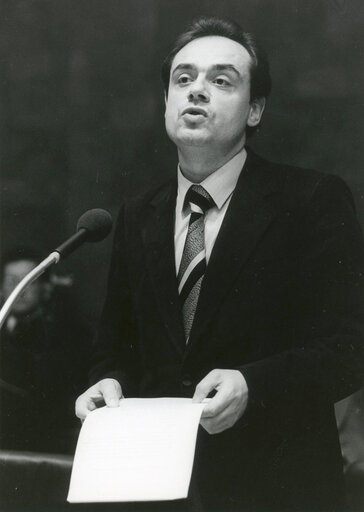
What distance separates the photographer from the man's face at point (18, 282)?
2.25 m

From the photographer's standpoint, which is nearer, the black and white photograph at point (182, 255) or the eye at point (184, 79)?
the black and white photograph at point (182, 255)

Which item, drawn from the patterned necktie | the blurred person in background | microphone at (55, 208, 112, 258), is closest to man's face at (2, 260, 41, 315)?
the blurred person in background

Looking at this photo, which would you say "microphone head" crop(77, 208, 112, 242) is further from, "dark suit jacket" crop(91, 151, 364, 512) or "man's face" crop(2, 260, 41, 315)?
"man's face" crop(2, 260, 41, 315)

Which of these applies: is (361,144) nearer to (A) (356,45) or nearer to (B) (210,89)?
(A) (356,45)

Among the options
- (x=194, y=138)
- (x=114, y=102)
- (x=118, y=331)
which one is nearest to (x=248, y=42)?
(x=194, y=138)

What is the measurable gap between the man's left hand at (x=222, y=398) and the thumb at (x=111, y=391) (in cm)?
19

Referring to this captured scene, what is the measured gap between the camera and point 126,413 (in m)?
1.74

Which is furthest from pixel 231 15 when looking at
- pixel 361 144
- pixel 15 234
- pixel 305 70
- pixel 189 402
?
pixel 189 402

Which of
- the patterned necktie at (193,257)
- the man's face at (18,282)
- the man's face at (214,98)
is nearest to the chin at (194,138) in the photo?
the man's face at (214,98)

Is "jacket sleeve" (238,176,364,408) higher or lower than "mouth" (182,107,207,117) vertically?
lower

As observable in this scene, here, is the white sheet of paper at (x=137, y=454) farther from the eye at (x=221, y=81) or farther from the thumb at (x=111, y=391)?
the eye at (x=221, y=81)

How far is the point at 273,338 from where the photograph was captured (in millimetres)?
1899

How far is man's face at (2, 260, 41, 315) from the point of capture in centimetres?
225

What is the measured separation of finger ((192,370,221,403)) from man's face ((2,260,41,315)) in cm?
70
